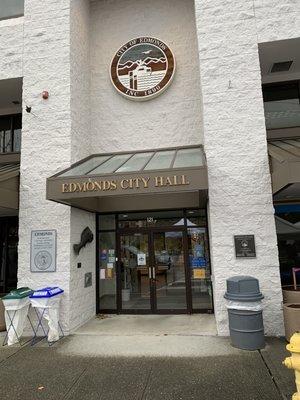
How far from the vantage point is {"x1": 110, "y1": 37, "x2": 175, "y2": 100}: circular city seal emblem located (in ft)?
32.7

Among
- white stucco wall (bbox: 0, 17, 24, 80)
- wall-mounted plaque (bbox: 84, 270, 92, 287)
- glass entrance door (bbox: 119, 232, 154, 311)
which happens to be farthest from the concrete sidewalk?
white stucco wall (bbox: 0, 17, 24, 80)

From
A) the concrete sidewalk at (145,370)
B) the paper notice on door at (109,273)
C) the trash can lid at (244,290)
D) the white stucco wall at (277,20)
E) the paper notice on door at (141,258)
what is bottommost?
the concrete sidewalk at (145,370)

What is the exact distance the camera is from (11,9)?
10109mm

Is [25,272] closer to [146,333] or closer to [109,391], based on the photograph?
[146,333]

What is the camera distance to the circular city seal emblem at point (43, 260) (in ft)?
27.0

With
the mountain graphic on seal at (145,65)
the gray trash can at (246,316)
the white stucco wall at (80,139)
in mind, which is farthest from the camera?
the mountain graphic on seal at (145,65)

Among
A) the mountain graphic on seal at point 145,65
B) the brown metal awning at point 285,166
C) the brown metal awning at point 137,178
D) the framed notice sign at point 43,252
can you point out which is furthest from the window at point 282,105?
the framed notice sign at point 43,252

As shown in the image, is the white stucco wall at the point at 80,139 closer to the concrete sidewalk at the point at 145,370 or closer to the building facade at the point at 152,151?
the building facade at the point at 152,151

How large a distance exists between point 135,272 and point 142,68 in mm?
6311

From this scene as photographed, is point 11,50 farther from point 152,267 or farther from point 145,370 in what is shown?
point 145,370

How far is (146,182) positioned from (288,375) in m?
4.29

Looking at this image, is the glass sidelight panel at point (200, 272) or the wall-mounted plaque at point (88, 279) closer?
the wall-mounted plaque at point (88, 279)

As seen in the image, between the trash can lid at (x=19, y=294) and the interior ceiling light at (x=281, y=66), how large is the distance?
8.90m

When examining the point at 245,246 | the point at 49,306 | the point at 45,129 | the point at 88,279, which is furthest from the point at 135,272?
the point at 45,129
